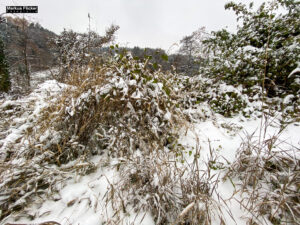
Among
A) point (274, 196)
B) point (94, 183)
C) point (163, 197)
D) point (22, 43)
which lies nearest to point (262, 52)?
point (274, 196)

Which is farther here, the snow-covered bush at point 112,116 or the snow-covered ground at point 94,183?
the snow-covered bush at point 112,116

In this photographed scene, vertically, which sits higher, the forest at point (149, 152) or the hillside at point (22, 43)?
the hillside at point (22, 43)

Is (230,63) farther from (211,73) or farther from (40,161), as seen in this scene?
(40,161)

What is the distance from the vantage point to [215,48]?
12.1 feet

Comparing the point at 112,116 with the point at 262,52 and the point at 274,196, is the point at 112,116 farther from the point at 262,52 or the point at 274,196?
the point at 262,52

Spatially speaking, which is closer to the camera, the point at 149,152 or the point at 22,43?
the point at 149,152

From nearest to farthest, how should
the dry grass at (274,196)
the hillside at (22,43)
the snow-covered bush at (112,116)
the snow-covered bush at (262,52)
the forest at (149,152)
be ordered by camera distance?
the dry grass at (274,196) → the forest at (149,152) → the snow-covered bush at (112,116) → the snow-covered bush at (262,52) → the hillside at (22,43)

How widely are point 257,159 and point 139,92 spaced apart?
4.00 ft

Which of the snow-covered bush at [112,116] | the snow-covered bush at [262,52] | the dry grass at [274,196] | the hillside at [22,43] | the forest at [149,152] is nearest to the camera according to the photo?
the dry grass at [274,196]

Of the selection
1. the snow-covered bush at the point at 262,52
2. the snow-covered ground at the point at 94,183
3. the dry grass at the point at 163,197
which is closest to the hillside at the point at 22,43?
the snow-covered ground at the point at 94,183

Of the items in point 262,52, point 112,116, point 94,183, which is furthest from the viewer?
point 262,52

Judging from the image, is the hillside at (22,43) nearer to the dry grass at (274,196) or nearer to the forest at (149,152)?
the forest at (149,152)

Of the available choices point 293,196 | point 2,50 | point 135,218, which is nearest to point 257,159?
point 293,196

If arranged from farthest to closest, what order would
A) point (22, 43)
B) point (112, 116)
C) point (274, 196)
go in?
point (22, 43) < point (112, 116) < point (274, 196)
